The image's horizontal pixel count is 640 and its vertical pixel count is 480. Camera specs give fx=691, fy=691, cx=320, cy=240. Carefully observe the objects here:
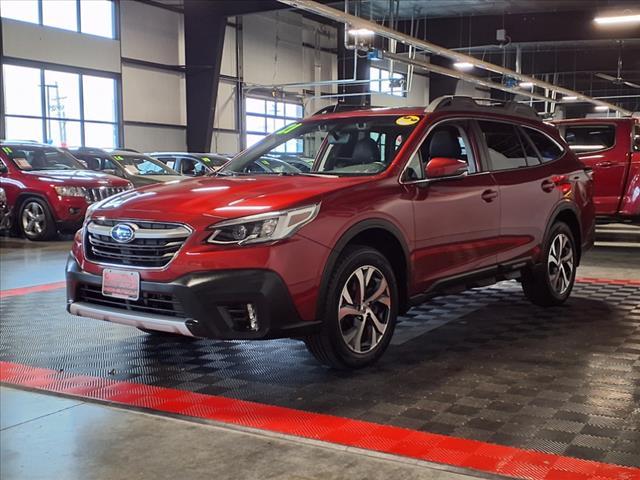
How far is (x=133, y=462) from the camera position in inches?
112

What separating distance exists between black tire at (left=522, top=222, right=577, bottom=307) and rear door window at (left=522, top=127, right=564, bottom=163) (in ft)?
1.90

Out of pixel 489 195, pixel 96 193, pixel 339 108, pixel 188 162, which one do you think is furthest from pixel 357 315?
pixel 188 162

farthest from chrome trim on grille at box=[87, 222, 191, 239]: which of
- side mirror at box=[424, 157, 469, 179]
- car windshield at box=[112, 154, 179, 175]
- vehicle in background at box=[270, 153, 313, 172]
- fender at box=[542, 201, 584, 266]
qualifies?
car windshield at box=[112, 154, 179, 175]

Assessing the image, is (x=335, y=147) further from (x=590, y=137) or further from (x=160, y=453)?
(x=590, y=137)

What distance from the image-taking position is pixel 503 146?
5.38 m

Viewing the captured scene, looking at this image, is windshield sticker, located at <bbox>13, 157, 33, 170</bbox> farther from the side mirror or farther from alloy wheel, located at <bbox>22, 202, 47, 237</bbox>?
the side mirror

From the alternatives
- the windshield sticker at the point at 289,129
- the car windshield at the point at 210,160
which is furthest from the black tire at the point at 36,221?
the windshield sticker at the point at 289,129

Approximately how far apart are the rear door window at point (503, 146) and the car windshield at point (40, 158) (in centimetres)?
889

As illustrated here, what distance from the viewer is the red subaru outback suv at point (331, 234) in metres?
3.54

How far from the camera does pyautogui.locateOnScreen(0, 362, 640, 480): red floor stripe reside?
2789 millimetres

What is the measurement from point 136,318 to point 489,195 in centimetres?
264

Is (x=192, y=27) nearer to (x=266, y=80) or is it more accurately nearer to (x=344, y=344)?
(x=266, y=80)

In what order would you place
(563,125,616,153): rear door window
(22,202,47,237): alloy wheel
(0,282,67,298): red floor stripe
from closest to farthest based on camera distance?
(0,282,67,298): red floor stripe, (563,125,616,153): rear door window, (22,202,47,237): alloy wheel

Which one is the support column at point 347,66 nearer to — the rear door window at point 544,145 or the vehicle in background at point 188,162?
the vehicle in background at point 188,162
